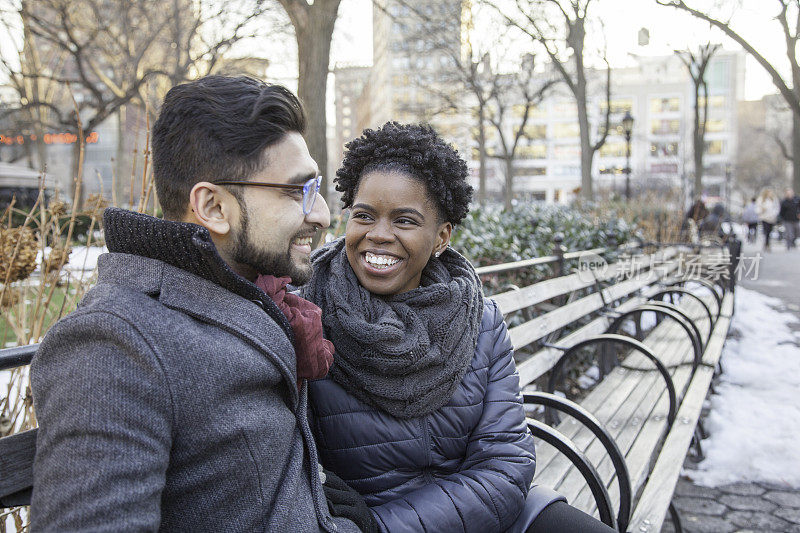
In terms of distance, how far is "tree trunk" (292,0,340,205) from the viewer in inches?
270

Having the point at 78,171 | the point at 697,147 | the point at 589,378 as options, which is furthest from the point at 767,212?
the point at 78,171

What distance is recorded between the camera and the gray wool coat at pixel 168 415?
3.46 ft

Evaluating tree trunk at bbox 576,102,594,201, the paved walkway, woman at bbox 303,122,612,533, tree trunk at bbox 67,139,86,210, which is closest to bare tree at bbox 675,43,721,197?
tree trunk at bbox 576,102,594,201

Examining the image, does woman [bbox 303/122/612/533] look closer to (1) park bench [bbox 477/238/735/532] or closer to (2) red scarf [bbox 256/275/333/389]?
(2) red scarf [bbox 256/275/333/389]

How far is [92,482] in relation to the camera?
3.38 feet

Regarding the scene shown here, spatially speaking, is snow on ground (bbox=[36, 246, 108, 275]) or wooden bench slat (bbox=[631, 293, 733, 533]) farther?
snow on ground (bbox=[36, 246, 108, 275])

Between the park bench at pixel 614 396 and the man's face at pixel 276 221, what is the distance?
1.36 m

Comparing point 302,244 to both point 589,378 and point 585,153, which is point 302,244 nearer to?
point 589,378

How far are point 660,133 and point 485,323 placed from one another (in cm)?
9450

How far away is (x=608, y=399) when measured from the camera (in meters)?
3.98

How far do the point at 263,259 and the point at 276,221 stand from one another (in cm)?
10

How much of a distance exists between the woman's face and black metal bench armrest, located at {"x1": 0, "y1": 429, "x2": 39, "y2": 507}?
1083 millimetres

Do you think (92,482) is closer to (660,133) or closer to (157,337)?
(157,337)

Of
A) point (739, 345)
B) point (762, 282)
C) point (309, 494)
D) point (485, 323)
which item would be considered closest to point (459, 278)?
point (485, 323)
